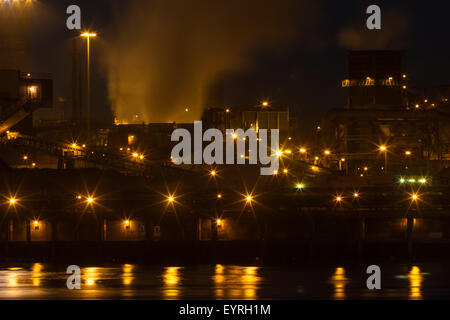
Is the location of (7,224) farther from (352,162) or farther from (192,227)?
(352,162)

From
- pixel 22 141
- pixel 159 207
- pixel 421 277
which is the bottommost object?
pixel 421 277

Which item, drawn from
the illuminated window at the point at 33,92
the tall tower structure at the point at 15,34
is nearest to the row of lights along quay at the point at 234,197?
the illuminated window at the point at 33,92

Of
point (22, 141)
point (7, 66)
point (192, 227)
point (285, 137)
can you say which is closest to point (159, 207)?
point (192, 227)

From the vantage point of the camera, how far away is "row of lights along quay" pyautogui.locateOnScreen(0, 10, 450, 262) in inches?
2384

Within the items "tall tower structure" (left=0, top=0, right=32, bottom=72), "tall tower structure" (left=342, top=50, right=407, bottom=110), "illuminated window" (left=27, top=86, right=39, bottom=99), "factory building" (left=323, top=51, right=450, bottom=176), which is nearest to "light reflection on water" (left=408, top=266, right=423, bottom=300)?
"factory building" (left=323, top=51, right=450, bottom=176)

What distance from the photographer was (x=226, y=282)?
156 ft

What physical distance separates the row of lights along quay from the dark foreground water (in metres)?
3.55

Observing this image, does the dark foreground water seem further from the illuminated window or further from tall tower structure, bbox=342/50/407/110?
tall tower structure, bbox=342/50/407/110

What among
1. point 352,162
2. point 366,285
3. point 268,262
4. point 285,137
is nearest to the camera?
point 366,285

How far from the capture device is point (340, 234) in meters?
63.8

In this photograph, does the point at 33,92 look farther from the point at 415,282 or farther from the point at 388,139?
the point at 415,282

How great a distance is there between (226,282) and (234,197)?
52.1ft

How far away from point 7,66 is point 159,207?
47639mm

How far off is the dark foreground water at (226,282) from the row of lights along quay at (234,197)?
355 centimetres
